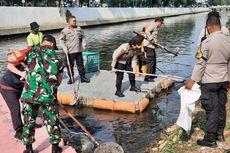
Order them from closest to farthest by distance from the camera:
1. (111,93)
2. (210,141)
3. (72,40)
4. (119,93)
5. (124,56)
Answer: (210,141) < (124,56) < (119,93) < (111,93) < (72,40)

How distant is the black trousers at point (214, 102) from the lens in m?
5.10

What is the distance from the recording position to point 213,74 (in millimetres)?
5043

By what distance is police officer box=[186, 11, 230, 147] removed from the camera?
16.2 feet

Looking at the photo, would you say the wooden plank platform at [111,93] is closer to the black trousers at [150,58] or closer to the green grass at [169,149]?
the black trousers at [150,58]

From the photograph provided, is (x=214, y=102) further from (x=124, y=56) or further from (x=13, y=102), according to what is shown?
(x=124, y=56)

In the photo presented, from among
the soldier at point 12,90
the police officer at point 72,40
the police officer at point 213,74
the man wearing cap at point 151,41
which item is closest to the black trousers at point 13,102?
the soldier at point 12,90

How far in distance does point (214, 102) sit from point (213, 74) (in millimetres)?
423

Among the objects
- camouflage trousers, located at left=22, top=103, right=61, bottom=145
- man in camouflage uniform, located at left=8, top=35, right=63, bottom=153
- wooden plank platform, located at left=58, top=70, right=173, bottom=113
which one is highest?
man in camouflage uniform, located at left=8, top=35, right=63, bottom=153

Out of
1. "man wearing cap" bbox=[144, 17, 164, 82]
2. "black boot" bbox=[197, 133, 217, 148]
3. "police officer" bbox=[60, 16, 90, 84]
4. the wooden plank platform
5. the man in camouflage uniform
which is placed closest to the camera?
the man in camouflage uniform

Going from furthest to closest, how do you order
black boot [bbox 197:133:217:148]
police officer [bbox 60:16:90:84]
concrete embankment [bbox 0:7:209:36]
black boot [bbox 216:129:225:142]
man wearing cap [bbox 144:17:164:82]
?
concrete embankment [bbox 0:7:209:36]
man wearing cap [bbox 144:17:164:82]
police officer [bbox 60:16:90:84]
black boot [bbox 216:129:225:142]
black boot [bbox 197:133:217:148]

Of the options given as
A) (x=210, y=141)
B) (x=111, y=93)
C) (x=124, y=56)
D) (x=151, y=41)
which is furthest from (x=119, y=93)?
(x=210, y=141)

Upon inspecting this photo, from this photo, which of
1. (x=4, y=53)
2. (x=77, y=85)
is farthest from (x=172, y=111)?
(x=4, y=53)

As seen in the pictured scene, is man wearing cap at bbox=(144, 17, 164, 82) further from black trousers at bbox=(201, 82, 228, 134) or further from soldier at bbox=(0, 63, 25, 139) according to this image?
soldier at bbox=(0, 63, 25, 139)

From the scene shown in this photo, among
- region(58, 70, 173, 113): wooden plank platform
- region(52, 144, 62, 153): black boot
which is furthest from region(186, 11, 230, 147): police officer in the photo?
region(58, 70, 173, 113): wooden plank platform
